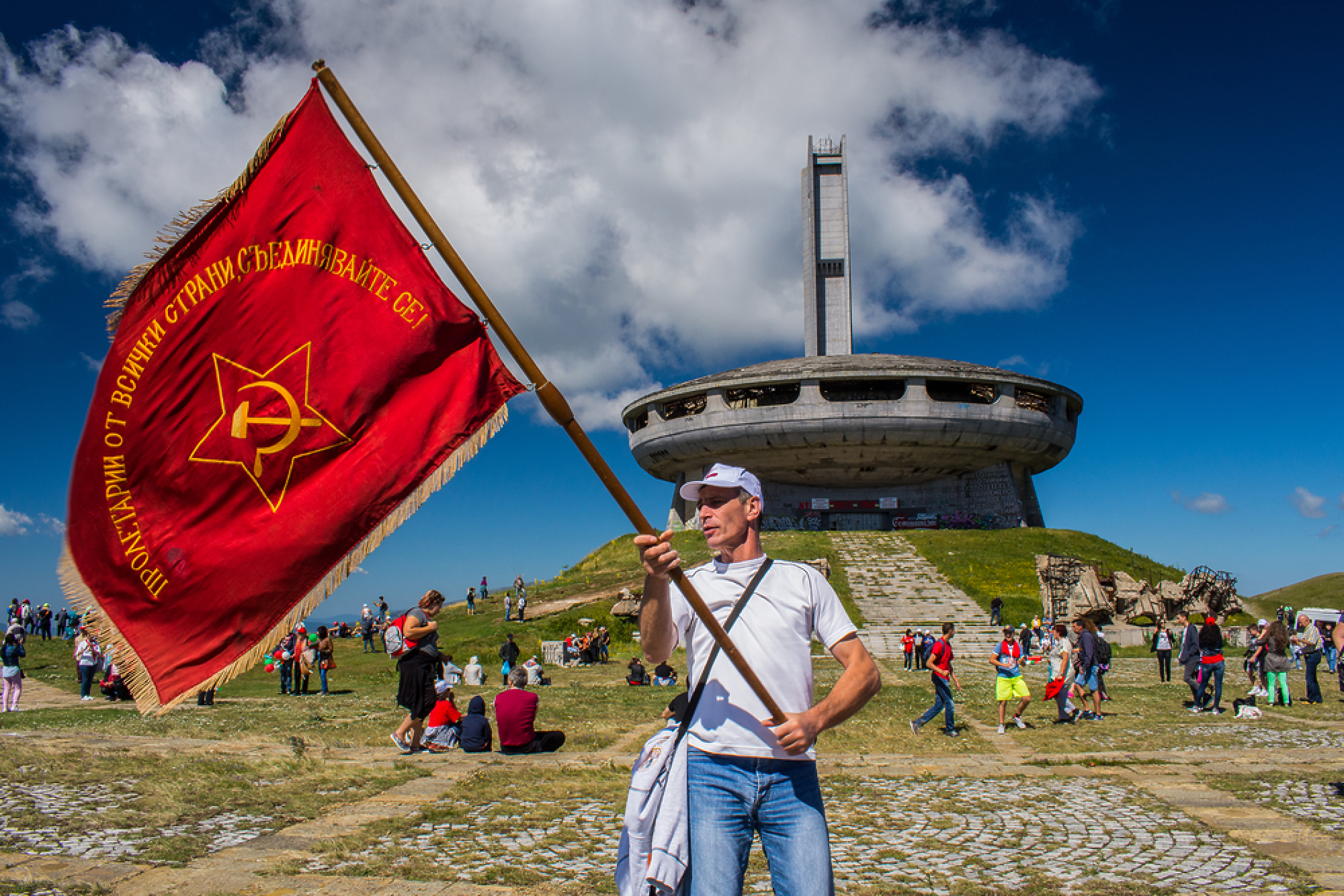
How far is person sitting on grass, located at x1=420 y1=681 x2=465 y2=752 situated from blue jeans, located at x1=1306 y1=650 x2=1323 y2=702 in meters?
13.3

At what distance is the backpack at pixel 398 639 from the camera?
29.0 feet

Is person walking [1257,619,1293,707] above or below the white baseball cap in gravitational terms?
below

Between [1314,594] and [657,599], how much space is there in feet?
184

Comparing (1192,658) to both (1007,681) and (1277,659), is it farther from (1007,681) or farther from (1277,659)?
(1007,681)

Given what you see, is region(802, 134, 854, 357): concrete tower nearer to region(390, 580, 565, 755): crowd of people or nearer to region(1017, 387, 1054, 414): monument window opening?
region(1017, 387, 1054, 414): monument window opening

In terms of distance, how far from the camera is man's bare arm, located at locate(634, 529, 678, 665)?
2762mm

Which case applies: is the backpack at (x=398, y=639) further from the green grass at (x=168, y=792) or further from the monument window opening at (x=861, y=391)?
the monument window opening at (x=861, y=391)

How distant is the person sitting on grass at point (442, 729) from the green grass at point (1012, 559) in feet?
70.4

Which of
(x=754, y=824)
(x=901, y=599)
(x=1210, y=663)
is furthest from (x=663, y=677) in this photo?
(x=901, y=599)

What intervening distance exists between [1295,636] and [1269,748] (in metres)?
11.7

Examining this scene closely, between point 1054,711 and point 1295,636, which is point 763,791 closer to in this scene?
point 1054,711

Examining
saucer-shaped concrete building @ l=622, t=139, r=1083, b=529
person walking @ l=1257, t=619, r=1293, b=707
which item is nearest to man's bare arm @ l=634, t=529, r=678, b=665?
person walking @ l=1257, t=619, r=1293, b=707

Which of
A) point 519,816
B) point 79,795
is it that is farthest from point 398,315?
point 79,795

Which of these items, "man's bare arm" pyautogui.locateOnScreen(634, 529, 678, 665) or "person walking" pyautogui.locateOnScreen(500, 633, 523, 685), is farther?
"person walking" pyautogui.locateOnScreen(500, 633, 523, 685)
